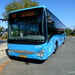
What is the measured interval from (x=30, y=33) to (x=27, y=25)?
19.1 inches

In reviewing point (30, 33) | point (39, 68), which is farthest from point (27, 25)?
point (39, 68)

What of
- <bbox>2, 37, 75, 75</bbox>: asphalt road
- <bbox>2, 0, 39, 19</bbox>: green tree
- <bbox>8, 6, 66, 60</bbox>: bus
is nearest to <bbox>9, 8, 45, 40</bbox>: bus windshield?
<bbox>8, 6, 66, 60</bbox>: bus

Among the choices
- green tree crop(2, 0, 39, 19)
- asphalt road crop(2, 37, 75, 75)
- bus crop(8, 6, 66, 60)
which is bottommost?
asphalt road crop(2, 37, 75, 75)

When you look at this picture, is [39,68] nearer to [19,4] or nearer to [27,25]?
[27,25]

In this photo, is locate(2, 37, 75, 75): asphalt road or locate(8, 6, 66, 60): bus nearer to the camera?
locate(2, 37, 75, 75): asphalt road

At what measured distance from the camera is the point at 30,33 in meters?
4.48

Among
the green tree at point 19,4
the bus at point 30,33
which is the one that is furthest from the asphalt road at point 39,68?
the green tree at point 19,4

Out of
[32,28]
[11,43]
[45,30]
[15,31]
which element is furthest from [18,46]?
[45,30]

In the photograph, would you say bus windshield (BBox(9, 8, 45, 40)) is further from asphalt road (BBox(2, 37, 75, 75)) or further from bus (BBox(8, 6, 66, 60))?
asphalt road (BBox(2, 37, 75, 75))

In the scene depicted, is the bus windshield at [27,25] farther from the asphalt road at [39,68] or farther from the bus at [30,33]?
the asphalt road at [39,68]

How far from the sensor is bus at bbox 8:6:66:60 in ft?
13.9

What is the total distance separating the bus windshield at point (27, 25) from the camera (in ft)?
14.0

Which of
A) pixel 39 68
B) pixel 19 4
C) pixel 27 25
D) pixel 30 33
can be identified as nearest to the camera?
pixel 39 68

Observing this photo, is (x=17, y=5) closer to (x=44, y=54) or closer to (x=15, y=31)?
(x=15, y=31)
